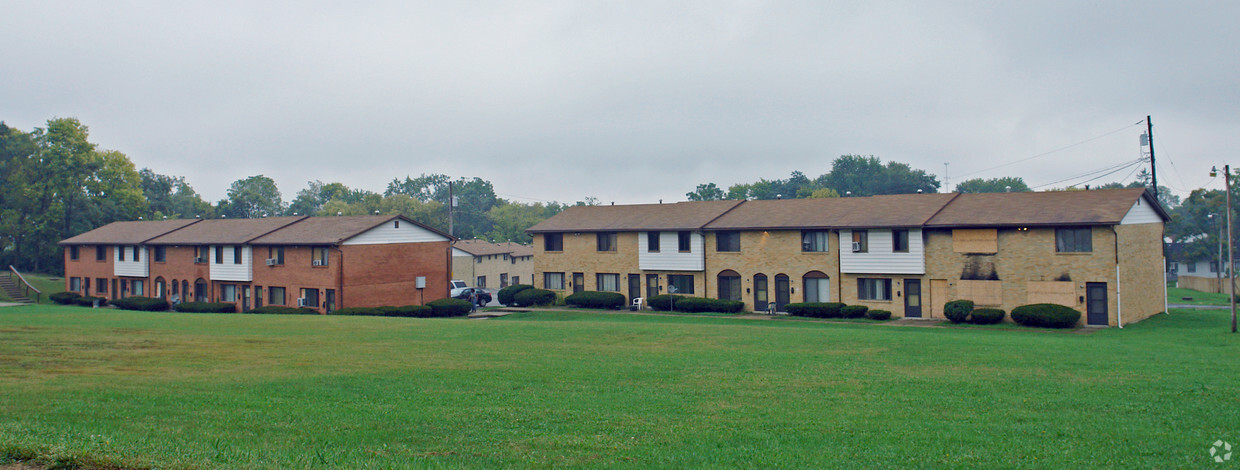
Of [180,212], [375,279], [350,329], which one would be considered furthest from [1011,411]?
[180,212]

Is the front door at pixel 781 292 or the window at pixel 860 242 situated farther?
the front door at pixel 781 292

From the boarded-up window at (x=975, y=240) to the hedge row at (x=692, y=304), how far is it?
1160cm

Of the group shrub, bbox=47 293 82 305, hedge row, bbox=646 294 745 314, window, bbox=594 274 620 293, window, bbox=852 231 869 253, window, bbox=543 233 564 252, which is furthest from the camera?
shrub, bbox=47 293 82 305

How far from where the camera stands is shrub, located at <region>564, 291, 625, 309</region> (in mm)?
48688

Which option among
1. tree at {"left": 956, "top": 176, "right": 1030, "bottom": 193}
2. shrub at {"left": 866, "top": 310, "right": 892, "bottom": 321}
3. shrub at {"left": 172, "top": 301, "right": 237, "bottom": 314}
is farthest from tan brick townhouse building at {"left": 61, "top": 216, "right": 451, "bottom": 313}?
tree at {"left": 956, "top": 176, "right": 1030, "bottom": 193}

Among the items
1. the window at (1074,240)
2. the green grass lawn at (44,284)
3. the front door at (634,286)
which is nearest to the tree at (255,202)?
the green grass lawn at (44,284)

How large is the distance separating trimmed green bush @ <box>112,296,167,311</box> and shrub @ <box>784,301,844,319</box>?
1455 inches

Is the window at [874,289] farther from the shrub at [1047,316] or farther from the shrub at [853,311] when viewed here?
the shrub at [1047,316]

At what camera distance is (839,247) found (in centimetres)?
4331

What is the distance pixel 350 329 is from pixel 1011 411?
22.0 metres

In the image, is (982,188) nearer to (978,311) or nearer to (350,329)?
(978,311)

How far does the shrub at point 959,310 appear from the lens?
124 ft

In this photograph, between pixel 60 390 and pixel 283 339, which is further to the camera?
pixel 283 339

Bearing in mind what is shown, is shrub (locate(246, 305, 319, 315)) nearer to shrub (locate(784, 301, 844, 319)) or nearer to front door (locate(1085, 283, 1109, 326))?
shrub (locate(784, 301, 844, 319))
